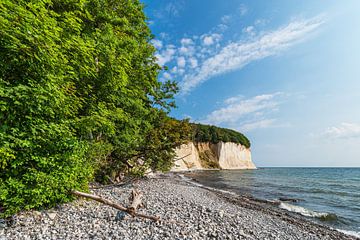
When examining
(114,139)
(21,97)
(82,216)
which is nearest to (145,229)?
(82,216)

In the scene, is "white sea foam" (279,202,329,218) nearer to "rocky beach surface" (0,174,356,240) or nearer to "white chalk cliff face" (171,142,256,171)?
"rocky beach surface" (0,174,356,240)

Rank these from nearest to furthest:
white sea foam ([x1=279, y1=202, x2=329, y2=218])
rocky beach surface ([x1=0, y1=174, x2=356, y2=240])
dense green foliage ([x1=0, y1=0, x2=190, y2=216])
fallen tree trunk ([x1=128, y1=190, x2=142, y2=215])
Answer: dense green foliage ([x1=0, y1=0, x2=190, y2=216]), rocky beach surface ([x1=0, y1=174, x2=356, y2=240]), fallen tree trunk ([x1=128, y1=190, x2=142, y2=215]), white sea foam ([x1=279, y1=202, x2=329, y2=218])

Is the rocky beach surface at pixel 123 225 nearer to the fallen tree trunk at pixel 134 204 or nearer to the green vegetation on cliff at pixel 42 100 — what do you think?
the fallen tree trunk at pixel 134 204

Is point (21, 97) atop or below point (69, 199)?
atop

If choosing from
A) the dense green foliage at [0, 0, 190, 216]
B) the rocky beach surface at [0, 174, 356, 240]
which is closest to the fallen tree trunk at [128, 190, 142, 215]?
the rocky beach surface at [0, 174, 356, 240]

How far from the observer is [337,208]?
14.6 metres

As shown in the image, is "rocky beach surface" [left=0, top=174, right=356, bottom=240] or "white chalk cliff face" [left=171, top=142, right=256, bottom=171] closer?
"rocky beach surface" [left=0, top=174, right=356, bottom=240]

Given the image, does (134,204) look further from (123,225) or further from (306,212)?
(306,212)

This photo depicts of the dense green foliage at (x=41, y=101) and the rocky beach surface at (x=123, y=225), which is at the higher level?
the dense green foliage at (x=41, y=101)

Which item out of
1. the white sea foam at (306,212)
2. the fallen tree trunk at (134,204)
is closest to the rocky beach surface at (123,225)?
the fallen tree trunk at (134,204)

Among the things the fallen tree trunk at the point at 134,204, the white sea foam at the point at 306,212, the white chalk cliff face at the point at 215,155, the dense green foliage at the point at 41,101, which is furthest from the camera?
the white chalk cliff face at the point at 215,155

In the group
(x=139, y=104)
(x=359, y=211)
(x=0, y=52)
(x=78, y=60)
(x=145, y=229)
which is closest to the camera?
(x=0, y=52)

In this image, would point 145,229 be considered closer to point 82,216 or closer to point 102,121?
point 82,216

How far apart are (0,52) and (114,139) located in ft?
23.0
